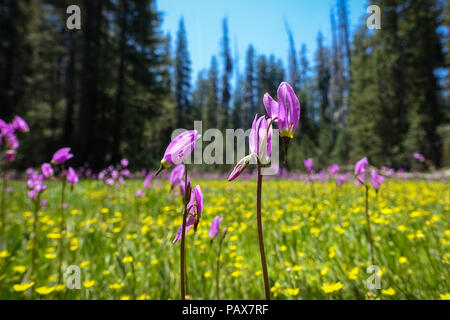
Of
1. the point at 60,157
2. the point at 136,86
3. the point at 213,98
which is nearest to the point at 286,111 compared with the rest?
the point at 60,157

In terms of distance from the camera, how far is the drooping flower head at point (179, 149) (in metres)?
0.69

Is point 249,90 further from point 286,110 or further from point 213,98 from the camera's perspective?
point 286,110

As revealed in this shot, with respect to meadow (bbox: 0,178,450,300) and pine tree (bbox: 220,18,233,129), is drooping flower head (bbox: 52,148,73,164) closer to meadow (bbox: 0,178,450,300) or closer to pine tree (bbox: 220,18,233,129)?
meadow (bbox: 0,178,450,300)

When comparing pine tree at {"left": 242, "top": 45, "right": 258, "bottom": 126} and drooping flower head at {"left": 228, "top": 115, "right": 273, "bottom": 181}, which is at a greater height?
pine tree at {"left": 242, "top": 45, "right": 258, "bottom": 126}

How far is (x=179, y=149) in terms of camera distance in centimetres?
70

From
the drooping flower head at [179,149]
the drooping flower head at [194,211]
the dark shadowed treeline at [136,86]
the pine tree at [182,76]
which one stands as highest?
the pine tree at [182,76]

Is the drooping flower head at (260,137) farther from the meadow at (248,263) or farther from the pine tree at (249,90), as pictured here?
the pine tree at (249,90)

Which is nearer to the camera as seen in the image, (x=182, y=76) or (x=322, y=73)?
(x=182, y=76)

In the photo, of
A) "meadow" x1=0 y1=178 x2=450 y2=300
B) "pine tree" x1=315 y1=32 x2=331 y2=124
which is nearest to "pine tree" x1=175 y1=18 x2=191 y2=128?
"pine tree" x1=315 y1=32 x2=331 y2=124

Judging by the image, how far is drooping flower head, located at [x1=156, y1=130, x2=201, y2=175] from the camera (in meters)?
0.69

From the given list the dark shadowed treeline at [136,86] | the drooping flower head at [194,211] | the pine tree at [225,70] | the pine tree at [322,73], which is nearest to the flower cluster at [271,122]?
the drooping flower head at [194,211]
